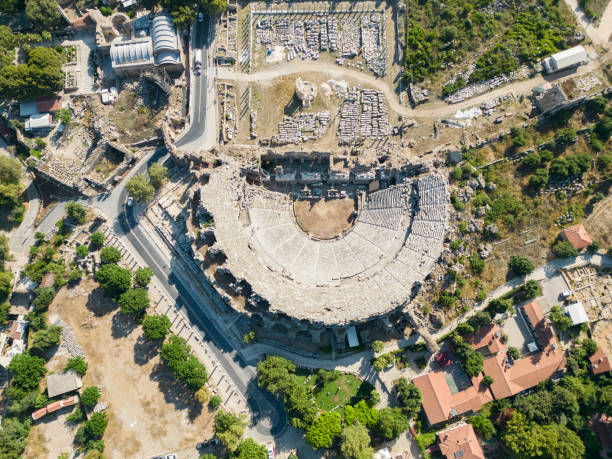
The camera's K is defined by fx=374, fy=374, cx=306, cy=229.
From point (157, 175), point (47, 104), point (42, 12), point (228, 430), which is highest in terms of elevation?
point (42, 12)

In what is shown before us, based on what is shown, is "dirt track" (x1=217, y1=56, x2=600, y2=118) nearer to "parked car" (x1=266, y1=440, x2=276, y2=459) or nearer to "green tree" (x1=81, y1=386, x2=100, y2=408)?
"green tree" (x1=81, y1=386, x2=100, y2=408)

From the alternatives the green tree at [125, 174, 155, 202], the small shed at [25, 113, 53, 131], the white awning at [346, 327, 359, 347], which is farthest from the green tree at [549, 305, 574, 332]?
the small shed at [25, 113, 53, 131]

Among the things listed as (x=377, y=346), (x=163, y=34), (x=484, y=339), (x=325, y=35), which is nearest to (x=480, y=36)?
(x=325, y=35)

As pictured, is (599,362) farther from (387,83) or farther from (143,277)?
(143,277)

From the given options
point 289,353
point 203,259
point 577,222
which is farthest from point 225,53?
point 577,222

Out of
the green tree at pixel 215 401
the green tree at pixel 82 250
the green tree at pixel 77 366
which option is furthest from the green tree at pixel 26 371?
the green tree at pixel 215 401

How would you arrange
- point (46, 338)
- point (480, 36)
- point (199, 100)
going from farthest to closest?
point (199, 100) < point (480, 36) < point (46, 338)

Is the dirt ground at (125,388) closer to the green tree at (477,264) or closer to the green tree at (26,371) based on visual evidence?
the green tree at (26,371)
